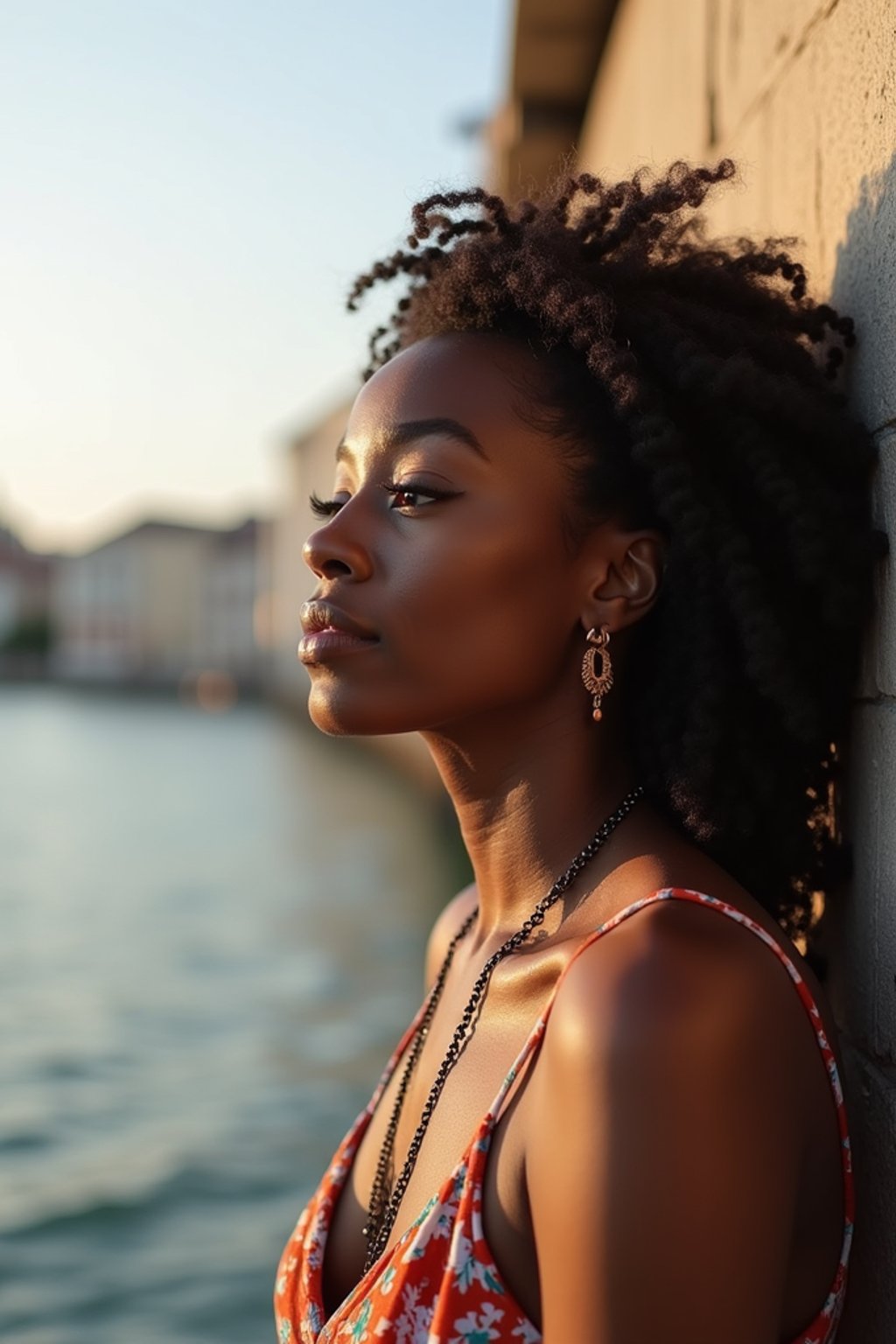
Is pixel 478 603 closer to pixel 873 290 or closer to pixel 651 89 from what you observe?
pixel 873 290

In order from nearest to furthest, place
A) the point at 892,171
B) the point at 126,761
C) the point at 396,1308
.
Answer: the point at 396,1308 → the point at 892,171 → the point at 126,761

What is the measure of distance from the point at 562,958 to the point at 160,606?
9031 cm

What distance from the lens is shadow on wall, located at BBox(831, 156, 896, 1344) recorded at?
1824 mm

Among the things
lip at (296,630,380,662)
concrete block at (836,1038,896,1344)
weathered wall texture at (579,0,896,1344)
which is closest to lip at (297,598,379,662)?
lip at (296,630,380,662)

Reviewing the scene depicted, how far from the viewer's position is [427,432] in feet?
6.31

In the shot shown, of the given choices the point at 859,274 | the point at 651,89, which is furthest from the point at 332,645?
the point at 651,89

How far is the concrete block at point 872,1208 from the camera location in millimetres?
1783

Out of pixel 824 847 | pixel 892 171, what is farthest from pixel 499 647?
pixel 892 171

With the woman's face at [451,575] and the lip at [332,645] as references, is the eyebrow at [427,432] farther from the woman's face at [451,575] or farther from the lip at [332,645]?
the lip at [332,645]

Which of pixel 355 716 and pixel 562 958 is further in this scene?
pixel 355 716

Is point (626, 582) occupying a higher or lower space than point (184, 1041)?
higher

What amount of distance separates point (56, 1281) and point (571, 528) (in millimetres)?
3711

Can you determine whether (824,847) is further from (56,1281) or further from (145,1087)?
(145,1087)

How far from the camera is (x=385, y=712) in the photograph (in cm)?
188
